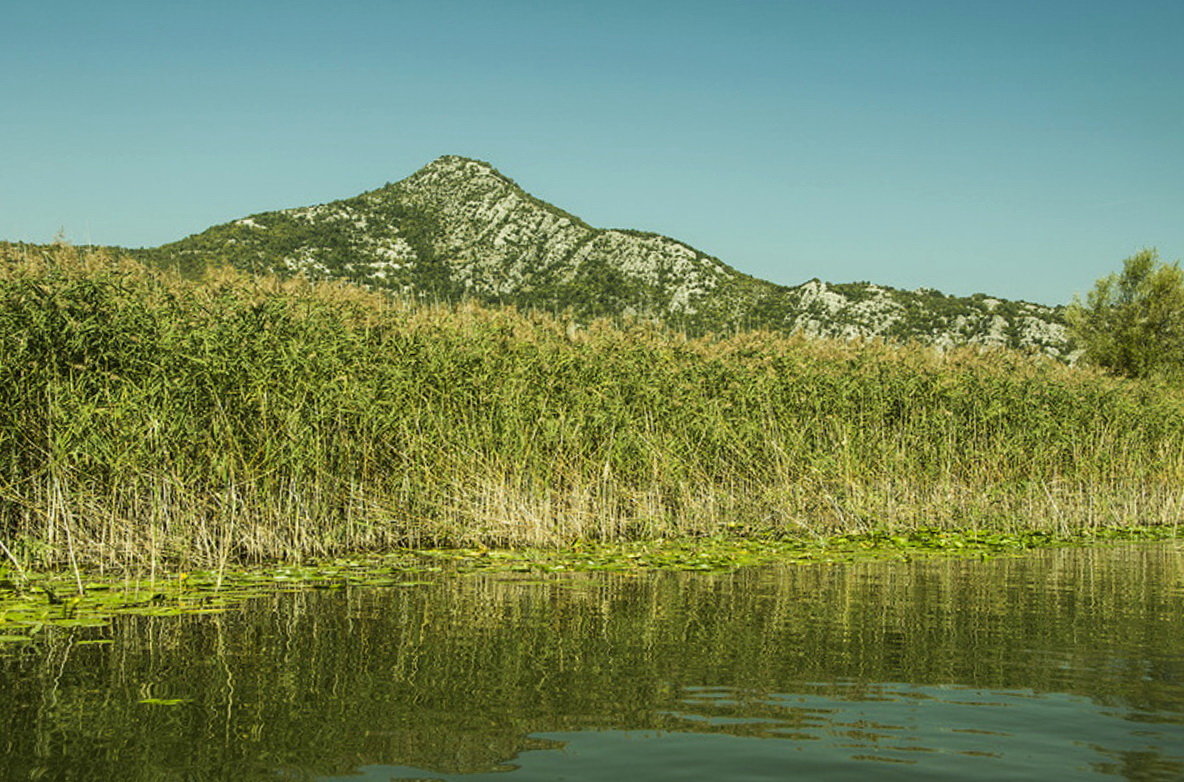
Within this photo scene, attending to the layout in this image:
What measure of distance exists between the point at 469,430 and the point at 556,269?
72.3 meters

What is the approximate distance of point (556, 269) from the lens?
8512 centimetres

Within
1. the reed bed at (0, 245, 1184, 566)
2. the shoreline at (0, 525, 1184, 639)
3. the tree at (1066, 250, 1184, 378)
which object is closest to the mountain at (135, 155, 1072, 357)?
the tree at (1066, 250, 1184, 378)

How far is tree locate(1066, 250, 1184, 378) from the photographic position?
5147 cm

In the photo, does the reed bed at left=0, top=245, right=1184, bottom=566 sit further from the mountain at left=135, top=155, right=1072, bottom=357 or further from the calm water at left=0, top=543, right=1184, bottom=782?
the mountain at left=135, top=155, right=1072, bottom=357

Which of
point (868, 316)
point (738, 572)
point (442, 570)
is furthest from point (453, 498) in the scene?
point (868, 316)

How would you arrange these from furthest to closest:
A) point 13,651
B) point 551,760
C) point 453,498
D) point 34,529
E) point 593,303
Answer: point 593,303 < point 453,498 < point 34,529 < point 13,651 < point 551,760

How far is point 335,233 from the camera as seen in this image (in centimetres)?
8506

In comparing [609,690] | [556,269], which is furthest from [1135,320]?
[609,690]

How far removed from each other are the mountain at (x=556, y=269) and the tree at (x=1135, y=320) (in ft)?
23.9

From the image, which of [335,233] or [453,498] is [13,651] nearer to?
[453,498]

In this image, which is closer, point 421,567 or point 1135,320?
point 421,567

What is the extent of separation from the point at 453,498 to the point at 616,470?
2.66 m

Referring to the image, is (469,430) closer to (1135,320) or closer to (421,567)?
(421,567)

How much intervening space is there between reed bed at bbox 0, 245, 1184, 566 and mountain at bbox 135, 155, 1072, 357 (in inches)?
1553
